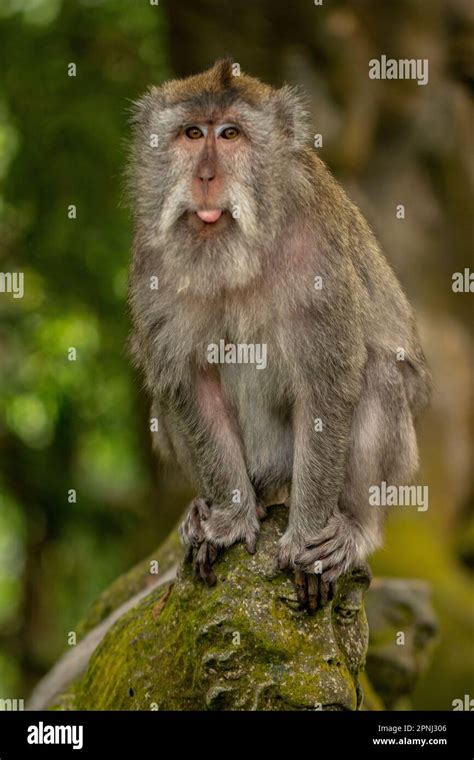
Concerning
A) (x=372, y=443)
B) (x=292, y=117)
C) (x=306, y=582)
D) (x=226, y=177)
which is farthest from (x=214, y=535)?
(x=292, y=117)

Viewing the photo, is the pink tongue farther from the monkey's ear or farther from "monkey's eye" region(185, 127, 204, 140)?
the monkey's ear

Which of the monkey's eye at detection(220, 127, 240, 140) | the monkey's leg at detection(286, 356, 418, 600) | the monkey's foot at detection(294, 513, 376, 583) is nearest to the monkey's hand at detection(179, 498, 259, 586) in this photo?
the monkey's foot at detection(294, 513, 376, 583)

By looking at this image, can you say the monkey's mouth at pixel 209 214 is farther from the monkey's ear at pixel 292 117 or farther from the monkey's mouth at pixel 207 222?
the monkey's ear at pixel 292 117

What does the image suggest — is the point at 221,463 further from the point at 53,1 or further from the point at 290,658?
the point at 53,1

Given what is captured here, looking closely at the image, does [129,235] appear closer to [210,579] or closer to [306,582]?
[210,579]

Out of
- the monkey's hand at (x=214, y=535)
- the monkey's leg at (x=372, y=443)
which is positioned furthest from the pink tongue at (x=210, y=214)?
the monkey's hand at (x=214, y=535)

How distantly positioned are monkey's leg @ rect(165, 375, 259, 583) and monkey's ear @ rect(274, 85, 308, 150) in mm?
1418

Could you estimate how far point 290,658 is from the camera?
5.88 meters

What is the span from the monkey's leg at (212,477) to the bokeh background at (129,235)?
14.2ft

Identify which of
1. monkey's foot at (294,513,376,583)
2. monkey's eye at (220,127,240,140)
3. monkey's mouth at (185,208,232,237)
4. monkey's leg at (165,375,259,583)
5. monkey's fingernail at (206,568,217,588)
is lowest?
monkey's fingernail at (206,568,217,588)

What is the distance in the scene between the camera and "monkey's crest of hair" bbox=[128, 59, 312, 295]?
584 cm

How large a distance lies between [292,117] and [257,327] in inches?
45.6

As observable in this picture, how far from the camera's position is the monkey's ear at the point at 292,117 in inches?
242

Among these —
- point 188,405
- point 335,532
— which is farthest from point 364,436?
point 188,405
